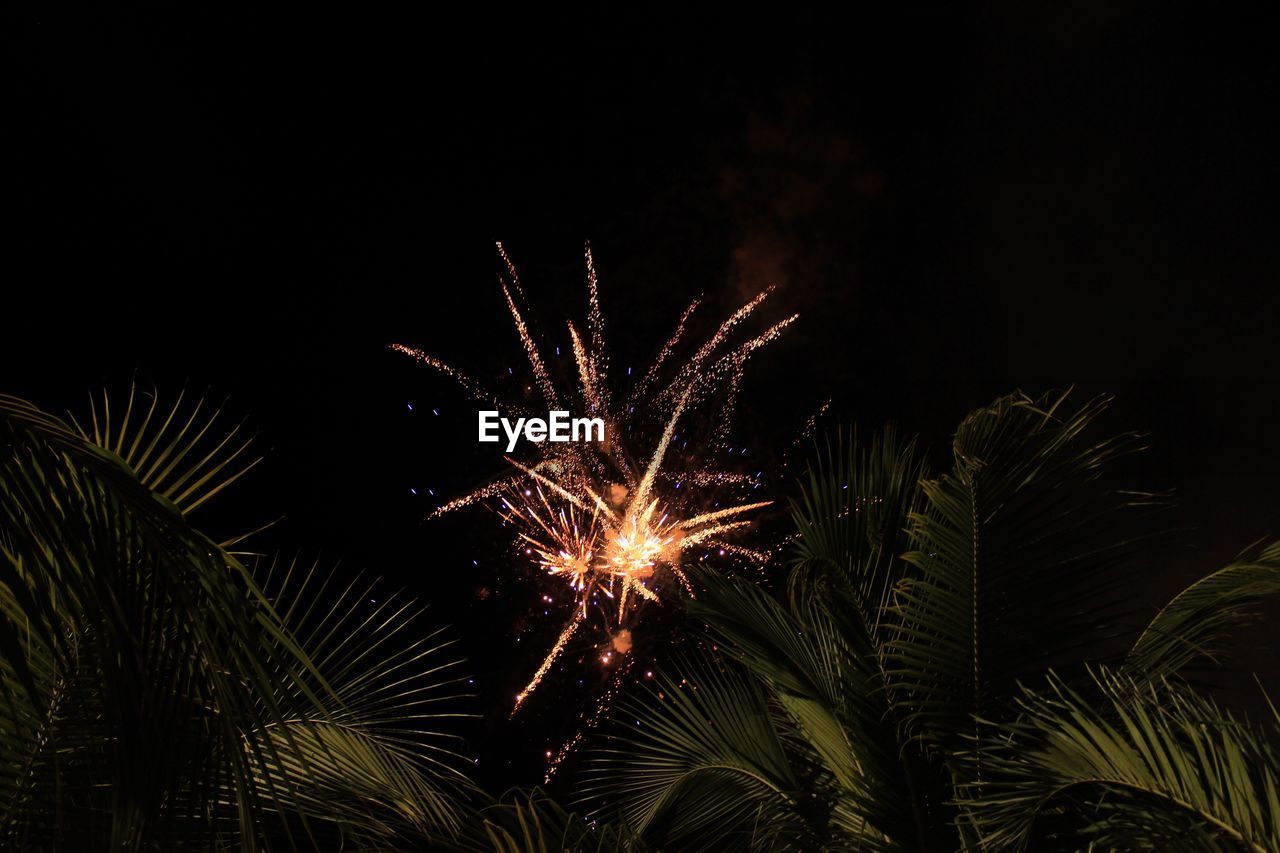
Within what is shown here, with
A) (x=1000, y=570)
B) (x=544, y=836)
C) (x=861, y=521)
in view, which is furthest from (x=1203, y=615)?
(x=544, y=836)

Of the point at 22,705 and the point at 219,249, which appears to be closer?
the point at 22,705

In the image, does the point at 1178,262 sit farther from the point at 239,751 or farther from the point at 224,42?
the point at 239,751

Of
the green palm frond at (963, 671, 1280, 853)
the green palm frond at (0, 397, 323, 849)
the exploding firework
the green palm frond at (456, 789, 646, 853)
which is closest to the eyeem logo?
the exploding firework

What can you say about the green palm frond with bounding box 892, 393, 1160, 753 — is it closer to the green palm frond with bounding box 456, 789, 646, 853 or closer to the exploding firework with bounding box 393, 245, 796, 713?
the green palm frond with bounding box 456, 789, 646, 853

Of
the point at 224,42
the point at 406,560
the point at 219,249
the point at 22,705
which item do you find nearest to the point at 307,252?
the point at 219,249

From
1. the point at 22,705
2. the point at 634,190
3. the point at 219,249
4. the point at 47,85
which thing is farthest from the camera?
the point at 634,190

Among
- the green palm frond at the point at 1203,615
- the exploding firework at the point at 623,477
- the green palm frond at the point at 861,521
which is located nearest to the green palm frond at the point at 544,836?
the green palm frond at the point at 861,521

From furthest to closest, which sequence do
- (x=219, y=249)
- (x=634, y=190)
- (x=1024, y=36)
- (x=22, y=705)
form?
1. (x=634, y=190)
2. (x=219, y=249)
3. (x=1024, y=36)
4. (x=22, y=705)
